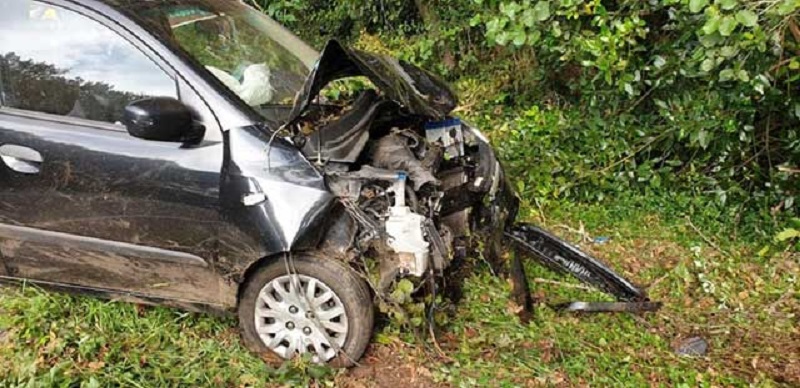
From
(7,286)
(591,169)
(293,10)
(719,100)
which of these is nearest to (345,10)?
(293,10)

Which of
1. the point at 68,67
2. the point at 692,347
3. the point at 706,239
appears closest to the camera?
the point at 68,67

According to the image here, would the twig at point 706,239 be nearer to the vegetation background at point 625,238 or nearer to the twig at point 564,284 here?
the vegetation background at point 625,238

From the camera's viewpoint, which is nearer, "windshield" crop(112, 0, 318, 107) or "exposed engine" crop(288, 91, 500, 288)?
"exposed engine" crop(288, 91, 500, 288)

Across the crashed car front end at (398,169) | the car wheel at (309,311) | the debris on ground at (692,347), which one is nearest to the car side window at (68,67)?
the crashed car front end at (398,169)

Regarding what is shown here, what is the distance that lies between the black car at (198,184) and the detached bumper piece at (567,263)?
737mm

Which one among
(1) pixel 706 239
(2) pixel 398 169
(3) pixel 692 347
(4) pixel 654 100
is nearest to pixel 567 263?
(3) pixel 692 347

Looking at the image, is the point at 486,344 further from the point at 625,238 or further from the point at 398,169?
the point at 625,238

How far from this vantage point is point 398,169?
313 centimetres

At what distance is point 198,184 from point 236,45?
2.90 ft

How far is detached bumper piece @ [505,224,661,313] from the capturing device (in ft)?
12.2

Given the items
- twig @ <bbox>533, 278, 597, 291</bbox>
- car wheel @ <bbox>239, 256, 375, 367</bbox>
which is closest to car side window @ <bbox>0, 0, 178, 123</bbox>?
car wheel @ <bbox>239, 256, 375, 367</bbox>

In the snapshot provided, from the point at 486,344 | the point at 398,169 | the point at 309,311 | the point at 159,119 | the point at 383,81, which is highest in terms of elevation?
the point at 383,81

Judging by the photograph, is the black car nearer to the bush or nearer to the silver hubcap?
the silver hubcap

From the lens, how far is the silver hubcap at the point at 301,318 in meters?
3.06
